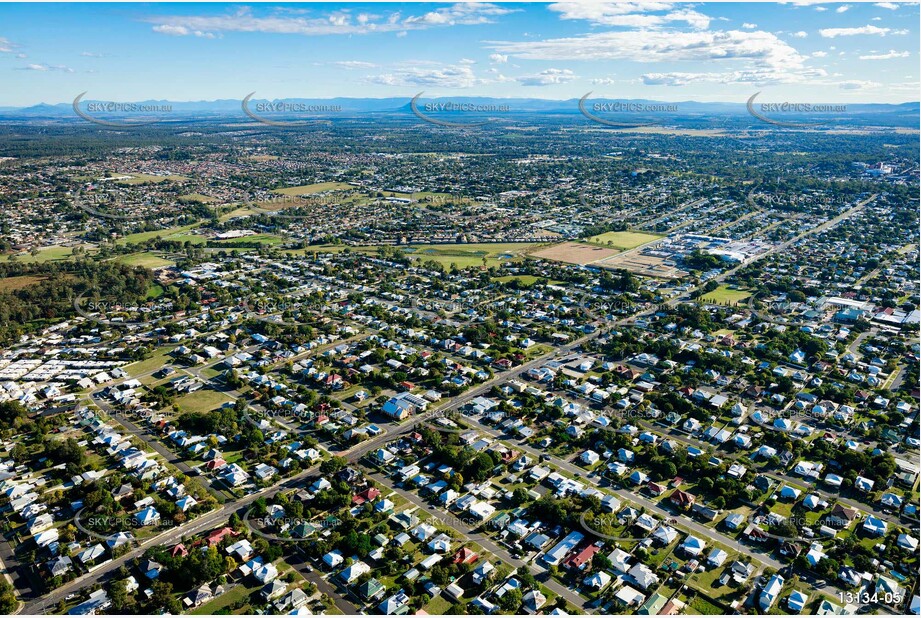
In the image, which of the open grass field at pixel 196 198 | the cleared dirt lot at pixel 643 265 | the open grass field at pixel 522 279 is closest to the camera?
the open grass field at pixel 522 279

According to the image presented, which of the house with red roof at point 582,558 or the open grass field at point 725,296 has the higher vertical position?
the open grass field at point 725,296

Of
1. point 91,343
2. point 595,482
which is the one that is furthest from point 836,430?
point 91,343

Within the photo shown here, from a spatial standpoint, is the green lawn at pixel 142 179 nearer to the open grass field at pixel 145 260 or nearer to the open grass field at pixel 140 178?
the open grass field at pixel 140 178

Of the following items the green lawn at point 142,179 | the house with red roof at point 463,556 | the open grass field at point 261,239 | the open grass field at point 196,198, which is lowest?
the house with red roof at point 463,556

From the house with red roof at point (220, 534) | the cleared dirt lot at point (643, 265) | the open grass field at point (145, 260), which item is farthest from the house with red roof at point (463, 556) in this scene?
the open grass field at point (145, 260)

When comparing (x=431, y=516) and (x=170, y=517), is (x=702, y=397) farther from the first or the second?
(x=170, y=517)

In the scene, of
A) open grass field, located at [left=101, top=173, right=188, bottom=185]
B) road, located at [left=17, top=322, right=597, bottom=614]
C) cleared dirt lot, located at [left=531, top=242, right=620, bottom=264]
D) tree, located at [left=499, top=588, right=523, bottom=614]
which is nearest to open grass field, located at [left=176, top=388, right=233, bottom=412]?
road, located at [left=17, top=322, right=597, bottom=614]
